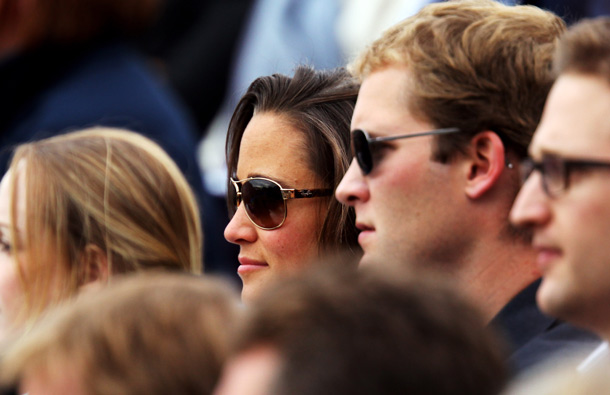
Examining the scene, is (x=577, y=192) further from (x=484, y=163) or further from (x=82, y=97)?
(x=82, y=97)

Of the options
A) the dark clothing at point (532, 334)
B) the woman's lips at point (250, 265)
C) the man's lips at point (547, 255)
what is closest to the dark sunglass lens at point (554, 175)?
the man's lips at point (547, 255)

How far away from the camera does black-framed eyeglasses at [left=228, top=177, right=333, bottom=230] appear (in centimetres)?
334

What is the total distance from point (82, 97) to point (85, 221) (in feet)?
1.68

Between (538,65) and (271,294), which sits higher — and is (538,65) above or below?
below

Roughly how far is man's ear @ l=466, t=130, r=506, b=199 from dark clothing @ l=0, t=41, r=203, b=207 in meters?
0.90

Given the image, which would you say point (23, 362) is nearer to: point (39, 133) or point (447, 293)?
point (447, 293)

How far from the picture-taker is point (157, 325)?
1.71 meters

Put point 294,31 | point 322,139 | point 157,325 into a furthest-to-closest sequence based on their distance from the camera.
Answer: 1. point 294,31
2. point 322,139
3. point 157,325

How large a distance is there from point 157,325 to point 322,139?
176cm

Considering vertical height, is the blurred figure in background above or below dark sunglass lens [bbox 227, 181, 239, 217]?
above

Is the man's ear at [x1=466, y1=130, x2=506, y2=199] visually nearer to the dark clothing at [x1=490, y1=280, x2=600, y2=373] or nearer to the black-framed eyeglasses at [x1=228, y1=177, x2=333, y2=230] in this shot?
the dark clothing at [x1=490, y1=280, x2=600, y2=373]

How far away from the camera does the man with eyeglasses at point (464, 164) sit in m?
2.84

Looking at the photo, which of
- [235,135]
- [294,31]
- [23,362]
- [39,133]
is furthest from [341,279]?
[294,31]

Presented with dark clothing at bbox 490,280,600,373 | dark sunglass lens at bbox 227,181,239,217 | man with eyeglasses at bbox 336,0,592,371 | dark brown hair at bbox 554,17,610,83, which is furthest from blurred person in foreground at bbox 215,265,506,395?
dark sunglass lens at bbox 227,181,239,217
